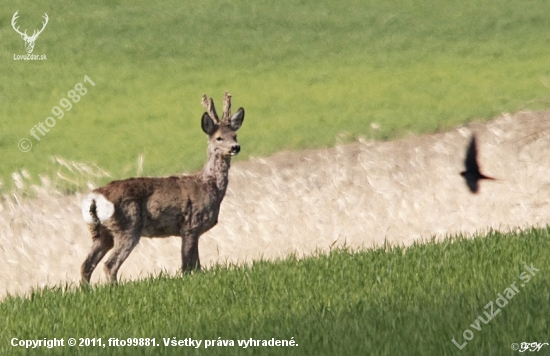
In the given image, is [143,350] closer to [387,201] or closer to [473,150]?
[387,201]

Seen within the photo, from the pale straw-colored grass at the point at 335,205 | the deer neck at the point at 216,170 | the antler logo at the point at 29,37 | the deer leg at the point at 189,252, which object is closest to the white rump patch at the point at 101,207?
the deer leg at the point at 189,252

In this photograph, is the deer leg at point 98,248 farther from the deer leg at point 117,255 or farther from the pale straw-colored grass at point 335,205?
the pale straw-colored grass at point 335,205

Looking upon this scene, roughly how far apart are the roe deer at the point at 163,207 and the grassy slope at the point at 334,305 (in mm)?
592

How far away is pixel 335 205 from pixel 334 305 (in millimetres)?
6731

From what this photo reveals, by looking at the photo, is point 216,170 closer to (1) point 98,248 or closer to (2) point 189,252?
(2) point 189,252

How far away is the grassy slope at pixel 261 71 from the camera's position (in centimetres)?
1655

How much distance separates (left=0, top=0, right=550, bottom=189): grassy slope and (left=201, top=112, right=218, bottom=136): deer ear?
4.49 meters

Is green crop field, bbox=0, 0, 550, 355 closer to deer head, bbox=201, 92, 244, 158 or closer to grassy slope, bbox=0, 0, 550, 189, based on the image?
grassy slope, bbox=0, 0, 550, 189

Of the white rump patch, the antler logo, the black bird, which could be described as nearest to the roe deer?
the white rump patch

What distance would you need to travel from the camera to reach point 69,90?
59.0 ft

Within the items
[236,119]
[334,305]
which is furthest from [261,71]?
[334,305]

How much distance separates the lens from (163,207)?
35.3ft

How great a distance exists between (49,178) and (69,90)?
339 cm

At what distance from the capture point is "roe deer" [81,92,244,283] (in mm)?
10461
